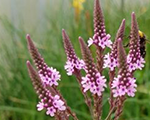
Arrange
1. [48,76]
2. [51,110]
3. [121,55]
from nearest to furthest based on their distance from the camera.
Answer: [121,55] < [51,110] < [48,76]

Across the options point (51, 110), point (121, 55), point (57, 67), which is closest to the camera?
point (121, 55)

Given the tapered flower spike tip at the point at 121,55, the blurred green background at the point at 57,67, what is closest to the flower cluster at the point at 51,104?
the tapered flower spike tip at the point at 121,55

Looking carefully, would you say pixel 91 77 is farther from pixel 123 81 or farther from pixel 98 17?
pixel 98 17

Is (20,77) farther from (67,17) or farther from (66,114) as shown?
(66,114)

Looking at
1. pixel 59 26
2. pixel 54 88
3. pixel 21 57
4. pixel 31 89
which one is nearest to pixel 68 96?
pixel 31 89

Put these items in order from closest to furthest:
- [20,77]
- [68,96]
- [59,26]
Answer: [68,96] → [20,77] → [59,26]

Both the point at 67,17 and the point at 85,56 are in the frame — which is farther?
the point at 67,17

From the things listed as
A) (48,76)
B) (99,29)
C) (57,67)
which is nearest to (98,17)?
(99,29)

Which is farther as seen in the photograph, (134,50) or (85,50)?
(134,50)

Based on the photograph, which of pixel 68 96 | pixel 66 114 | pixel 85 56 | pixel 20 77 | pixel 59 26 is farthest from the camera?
pixel 59 26
